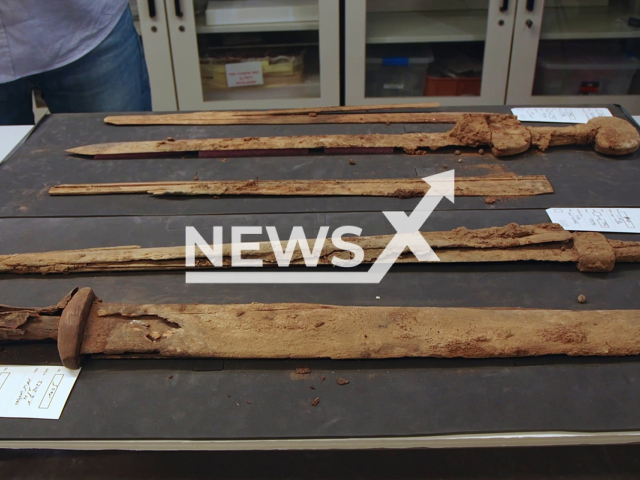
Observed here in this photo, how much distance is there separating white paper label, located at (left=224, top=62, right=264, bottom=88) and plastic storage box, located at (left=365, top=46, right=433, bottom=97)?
2.42 feet

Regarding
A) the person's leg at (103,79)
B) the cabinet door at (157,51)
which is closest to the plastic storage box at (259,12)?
the cabinet door at (157,51)

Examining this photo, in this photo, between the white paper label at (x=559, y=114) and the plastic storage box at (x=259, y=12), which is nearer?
the white paper label at (x=559, y=114)

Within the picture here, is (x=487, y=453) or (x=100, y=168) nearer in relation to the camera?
(x=487, y=453)

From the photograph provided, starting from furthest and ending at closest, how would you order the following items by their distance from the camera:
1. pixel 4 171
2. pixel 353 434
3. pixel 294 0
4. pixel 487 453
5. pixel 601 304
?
1. pixel 294 0
2. pixel 4 171
3. pixel 601 304
4. pixel 487 453
5. pixel 353 434

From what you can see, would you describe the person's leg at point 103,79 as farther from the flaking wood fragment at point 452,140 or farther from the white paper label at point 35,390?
the white paper label at point 35,390

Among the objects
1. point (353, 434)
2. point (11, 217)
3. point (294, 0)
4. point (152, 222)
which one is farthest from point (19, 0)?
point (353, 434)

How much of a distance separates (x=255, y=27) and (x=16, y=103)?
5.11 ft

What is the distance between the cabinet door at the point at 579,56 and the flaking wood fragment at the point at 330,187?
1620mm

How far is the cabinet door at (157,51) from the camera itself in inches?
132

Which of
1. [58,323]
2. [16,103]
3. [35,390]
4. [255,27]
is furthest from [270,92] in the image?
[35,390]

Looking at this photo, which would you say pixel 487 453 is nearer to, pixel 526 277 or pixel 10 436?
pixel 526 277

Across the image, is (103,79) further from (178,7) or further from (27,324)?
(27,324)

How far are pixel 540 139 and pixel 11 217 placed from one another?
6.79 ft

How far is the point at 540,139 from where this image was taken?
7.51ft
